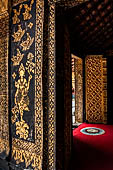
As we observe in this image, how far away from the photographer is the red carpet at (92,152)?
6.91 ft

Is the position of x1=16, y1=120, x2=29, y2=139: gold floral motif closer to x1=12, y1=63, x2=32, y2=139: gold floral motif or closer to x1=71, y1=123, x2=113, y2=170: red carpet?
x1=12, y1=63, x2=32, y2=139: gold floral motif

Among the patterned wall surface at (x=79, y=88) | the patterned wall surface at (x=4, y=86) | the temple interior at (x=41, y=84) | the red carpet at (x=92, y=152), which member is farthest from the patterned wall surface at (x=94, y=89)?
the patterned wall surface at (x=4, y=86)

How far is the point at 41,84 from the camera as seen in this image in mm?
1703

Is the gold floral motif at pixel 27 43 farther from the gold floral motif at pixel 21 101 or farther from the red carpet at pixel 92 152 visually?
the red carpet at pixel 92 152

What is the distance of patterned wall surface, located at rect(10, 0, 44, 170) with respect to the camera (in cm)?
174

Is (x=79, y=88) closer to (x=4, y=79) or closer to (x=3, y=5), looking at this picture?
(x=4, y=79)

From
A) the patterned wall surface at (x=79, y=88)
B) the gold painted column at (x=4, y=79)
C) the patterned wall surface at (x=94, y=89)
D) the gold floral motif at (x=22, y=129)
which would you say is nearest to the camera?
the gold floral motif at (x=22, y=129)

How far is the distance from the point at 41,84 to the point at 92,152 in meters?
1.62

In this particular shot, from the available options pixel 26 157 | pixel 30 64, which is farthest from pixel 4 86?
pixel 26 157

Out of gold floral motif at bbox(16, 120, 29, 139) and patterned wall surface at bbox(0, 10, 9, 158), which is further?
patterned wall surface at bbox(0, 10, 9, 158)

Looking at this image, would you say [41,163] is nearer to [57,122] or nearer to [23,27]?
[57,122]

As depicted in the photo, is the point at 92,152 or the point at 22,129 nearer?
the point at 22,129

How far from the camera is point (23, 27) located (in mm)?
1919

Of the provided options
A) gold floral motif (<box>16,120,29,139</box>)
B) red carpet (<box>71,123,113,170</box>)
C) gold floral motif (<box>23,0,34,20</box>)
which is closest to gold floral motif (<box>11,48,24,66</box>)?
gold floral motif (<box>23,0,34,20</box>)
